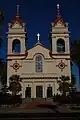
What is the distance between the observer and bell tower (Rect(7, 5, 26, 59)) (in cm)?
6781

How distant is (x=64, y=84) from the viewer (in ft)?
197

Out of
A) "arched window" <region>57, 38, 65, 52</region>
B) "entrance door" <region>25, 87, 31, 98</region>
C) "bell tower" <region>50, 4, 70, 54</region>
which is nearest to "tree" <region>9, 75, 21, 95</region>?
"entrance door" <region>25, 87, 31, 98</region>

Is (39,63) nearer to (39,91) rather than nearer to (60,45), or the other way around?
(39,91)

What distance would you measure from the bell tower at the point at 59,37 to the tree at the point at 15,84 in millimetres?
11421

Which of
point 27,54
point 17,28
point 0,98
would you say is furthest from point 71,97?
point 17,28

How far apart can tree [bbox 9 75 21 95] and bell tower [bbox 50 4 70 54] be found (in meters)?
11.4

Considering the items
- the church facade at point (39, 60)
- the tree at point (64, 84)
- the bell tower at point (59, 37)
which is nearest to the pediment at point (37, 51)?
the church facade at point (39, 60)

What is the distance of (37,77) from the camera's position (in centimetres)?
6538

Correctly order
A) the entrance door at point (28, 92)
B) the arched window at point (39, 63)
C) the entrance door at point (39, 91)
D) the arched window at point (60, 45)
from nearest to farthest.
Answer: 1. the entrance door at point (28, 92)
2. the entrance door at point (39, 91)
3. the arched window at point (39, 63)
4. the arched window at point (60, 45)

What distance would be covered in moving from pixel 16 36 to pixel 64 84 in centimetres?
1733

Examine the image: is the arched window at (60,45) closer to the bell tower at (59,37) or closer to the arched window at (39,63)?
the bell tower at (59,37)

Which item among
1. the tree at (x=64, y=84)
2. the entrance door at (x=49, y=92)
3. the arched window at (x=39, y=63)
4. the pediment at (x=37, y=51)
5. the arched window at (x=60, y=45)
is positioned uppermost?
the arched window at (x=60, y=45)

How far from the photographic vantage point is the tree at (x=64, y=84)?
59.4 metres

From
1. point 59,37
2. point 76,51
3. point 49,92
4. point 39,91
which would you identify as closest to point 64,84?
point 49,92
